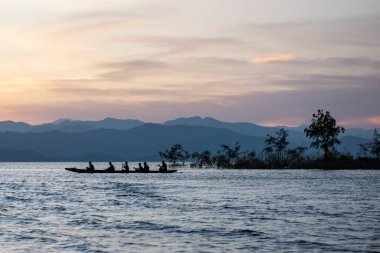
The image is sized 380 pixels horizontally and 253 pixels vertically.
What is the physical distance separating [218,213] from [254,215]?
2971 mm

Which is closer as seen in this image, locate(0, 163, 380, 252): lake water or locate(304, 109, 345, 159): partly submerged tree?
locate(0, 163, 380, 252): lake water

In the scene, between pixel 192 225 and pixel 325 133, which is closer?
pixel 192 225

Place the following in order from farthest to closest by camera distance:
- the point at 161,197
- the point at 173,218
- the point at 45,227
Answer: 1. the point at 161,197
2. the point at 173,218
3. the point at 45,227

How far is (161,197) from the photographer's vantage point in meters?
67.2

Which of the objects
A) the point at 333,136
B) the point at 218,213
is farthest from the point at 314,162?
the point at 218,213

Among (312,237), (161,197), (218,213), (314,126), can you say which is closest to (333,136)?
(314,126)

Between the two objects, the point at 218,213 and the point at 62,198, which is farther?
the point at 62,198

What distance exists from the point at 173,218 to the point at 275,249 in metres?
14.9

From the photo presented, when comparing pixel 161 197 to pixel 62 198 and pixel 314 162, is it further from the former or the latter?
pixel 314 162

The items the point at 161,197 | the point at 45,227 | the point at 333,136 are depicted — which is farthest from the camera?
the point at 333,136

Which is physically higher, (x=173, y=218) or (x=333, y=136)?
(x=333, y=136)

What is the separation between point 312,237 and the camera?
34.6 meters

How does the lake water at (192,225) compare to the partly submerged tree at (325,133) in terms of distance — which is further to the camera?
the partly submerged tree at (325,133)

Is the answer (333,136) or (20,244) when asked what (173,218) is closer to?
(20,244)
